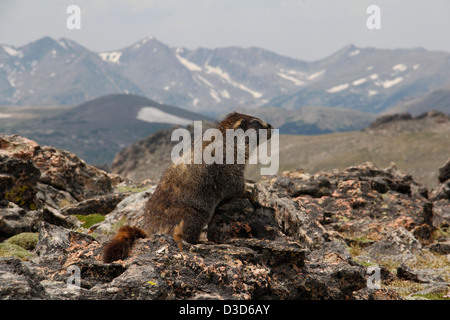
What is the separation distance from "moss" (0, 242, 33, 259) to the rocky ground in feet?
0.12

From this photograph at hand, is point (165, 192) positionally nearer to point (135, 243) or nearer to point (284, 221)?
point (135, 243)

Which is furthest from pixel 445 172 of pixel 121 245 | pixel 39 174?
pixel 121 245

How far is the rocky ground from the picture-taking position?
31.2ft

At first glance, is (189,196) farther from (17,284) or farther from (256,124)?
(17,284)

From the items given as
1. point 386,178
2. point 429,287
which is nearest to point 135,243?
point 429,287

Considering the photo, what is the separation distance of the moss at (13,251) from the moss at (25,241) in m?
0.62

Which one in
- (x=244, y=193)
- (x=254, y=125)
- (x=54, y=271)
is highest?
(x=254, y=125)

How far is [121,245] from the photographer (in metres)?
11.1

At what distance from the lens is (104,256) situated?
35.3 ft

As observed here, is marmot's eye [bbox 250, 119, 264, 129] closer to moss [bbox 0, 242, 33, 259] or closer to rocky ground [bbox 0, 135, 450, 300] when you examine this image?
rocky ground [bbox 0, 135, 450, 300]

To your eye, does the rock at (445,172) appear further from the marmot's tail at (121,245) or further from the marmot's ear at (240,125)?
the marmot's tail at (121,245)

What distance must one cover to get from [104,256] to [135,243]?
91 cm

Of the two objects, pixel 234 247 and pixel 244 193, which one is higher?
pixel 244 193

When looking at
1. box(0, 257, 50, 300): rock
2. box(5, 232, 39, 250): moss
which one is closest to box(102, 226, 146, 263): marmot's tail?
box(0, 257, 50, 300): rock
